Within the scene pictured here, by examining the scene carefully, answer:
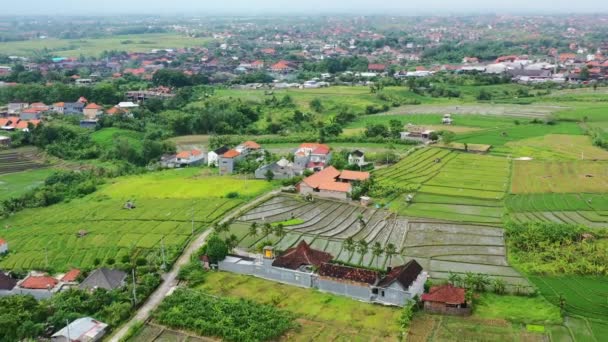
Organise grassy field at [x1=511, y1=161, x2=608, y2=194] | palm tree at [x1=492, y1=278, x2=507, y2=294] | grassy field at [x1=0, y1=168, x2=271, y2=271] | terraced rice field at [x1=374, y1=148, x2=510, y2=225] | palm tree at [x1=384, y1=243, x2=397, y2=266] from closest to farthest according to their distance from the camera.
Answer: palm tree at [x1=492, y1=278, x2=507, y2=294]
palm tree at [x1=384, y1=243, x2=397, y2=266]
grassy field at [x1=0, y1=168, x2=271, y2=271]
terraced rice field at [x1=374, y1=148, x2=510, y2=225]
grassy field at [x1=511, y1=161, x2=608, y2=194]

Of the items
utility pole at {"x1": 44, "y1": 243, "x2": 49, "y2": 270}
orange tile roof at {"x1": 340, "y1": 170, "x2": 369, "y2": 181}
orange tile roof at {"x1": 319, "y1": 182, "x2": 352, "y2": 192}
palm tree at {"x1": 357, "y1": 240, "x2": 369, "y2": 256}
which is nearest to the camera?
palm tree at {"x1": 357, "y1": 240, "x2": 369, "y2": 256}

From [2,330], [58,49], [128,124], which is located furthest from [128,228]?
[58,49]

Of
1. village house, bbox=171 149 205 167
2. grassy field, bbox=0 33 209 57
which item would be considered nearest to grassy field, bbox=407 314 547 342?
village house, bbox=171 149 205 167

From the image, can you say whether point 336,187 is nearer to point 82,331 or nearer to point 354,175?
point 354,175

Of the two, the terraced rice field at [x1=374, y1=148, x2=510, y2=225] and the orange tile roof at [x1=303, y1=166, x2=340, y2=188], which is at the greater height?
the orange tile roof at [x1=303, y1=166, x2=340, y2=188]

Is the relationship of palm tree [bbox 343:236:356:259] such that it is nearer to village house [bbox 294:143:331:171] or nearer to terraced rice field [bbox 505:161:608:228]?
terraced rice field [bbox 505:161:608:228]

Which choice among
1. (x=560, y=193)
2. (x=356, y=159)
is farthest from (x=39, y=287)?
(x=560, y=193)

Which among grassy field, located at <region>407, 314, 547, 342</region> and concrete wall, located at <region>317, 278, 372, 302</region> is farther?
concrete wall, located at <region>317, 278, 372, 302</region>
